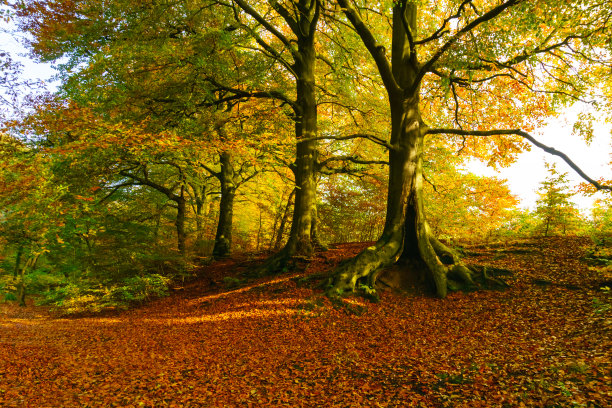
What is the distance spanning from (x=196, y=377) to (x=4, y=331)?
7.29 m

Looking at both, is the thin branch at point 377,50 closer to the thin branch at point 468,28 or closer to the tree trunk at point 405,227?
the tree trunk at point 405,227

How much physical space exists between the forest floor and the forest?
4 centimetres

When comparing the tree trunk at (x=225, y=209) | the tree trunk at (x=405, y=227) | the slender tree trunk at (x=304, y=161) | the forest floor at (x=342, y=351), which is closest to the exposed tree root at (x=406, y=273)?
the tree trunk at (x=405, y=227)

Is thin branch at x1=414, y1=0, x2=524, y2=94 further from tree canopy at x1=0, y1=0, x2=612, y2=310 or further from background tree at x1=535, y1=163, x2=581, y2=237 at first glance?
background tree at x1=535, y1=163, x2=581, y2=237

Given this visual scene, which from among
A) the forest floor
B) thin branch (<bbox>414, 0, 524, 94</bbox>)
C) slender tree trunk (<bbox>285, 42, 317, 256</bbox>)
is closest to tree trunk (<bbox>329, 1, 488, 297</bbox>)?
the forest floor

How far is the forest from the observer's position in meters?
4.78

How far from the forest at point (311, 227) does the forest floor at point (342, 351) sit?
4 cm

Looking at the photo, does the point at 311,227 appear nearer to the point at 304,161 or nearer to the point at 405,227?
the point at 304,161

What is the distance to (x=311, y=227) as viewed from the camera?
1117cm

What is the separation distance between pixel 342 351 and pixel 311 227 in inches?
226

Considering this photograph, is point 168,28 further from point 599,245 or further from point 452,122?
point 599,245

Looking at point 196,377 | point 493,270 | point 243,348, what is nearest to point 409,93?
point 493,270

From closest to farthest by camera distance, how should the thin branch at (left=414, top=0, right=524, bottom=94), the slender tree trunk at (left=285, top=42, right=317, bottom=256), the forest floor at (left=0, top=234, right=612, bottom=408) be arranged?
the forest floor at (left=0, top=234, right=612, bottom=408) → the thin branch at (left=414, top=0, right=524, bottom=94) → the slender tree trunk at (left=285, top=42, right=317, bottom=256)

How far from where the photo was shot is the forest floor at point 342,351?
4129mm
